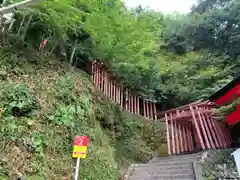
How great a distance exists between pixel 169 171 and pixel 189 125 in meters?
2.78

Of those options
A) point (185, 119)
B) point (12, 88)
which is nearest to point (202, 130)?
point (185, 119)

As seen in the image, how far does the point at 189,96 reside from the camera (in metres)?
10.0

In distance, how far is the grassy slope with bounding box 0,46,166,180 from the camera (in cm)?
364

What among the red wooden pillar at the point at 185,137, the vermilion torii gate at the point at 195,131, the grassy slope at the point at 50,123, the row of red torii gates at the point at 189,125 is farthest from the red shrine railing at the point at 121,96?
the red wooden pillar at the point at 185,137

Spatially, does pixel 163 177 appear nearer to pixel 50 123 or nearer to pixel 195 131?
pixel 195 131

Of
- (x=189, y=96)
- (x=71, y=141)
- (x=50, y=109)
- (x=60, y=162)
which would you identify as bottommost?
(x=60, y=162)

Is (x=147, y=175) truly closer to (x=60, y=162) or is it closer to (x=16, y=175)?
(x=60, y=162)

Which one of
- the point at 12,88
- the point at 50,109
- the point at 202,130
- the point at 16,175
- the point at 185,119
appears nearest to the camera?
the point at 16,175

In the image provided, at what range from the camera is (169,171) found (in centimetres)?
566

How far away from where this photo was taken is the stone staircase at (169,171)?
5.26 m

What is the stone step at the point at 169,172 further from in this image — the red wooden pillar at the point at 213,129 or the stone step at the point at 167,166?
the red wooden pillar at the point at 213,129

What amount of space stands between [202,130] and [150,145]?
6.53 feet

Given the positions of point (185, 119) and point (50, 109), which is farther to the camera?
point (185, 119)

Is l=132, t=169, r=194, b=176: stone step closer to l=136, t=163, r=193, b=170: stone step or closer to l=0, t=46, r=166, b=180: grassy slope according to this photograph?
l=136, t=163, r=193, b=170: stone step
